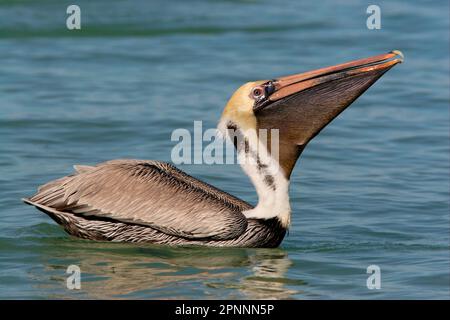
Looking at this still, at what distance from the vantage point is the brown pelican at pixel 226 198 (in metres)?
8.18

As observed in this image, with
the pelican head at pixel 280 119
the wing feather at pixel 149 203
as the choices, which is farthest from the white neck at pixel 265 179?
the wing feather at pixel 149 203

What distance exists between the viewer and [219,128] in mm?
8383

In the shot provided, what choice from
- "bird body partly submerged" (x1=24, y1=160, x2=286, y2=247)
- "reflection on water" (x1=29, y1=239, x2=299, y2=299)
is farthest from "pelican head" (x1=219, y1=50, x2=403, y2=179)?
"reflection on water" (x1=29, y1=239, x2=299, y2=299)

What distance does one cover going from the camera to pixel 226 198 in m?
8.43

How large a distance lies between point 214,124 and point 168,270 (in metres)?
4.64

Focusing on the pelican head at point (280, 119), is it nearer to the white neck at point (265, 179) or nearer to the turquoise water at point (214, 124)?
the white neck at point (265, 179)

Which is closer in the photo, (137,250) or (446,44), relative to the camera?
(137,250)

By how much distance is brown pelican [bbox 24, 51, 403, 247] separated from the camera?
8180mm

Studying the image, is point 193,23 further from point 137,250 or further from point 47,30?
point 137,250

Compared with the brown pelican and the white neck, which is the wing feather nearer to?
the brown pelican

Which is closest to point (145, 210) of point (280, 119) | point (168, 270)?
point (168, 270)

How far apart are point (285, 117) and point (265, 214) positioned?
670 millimetres
